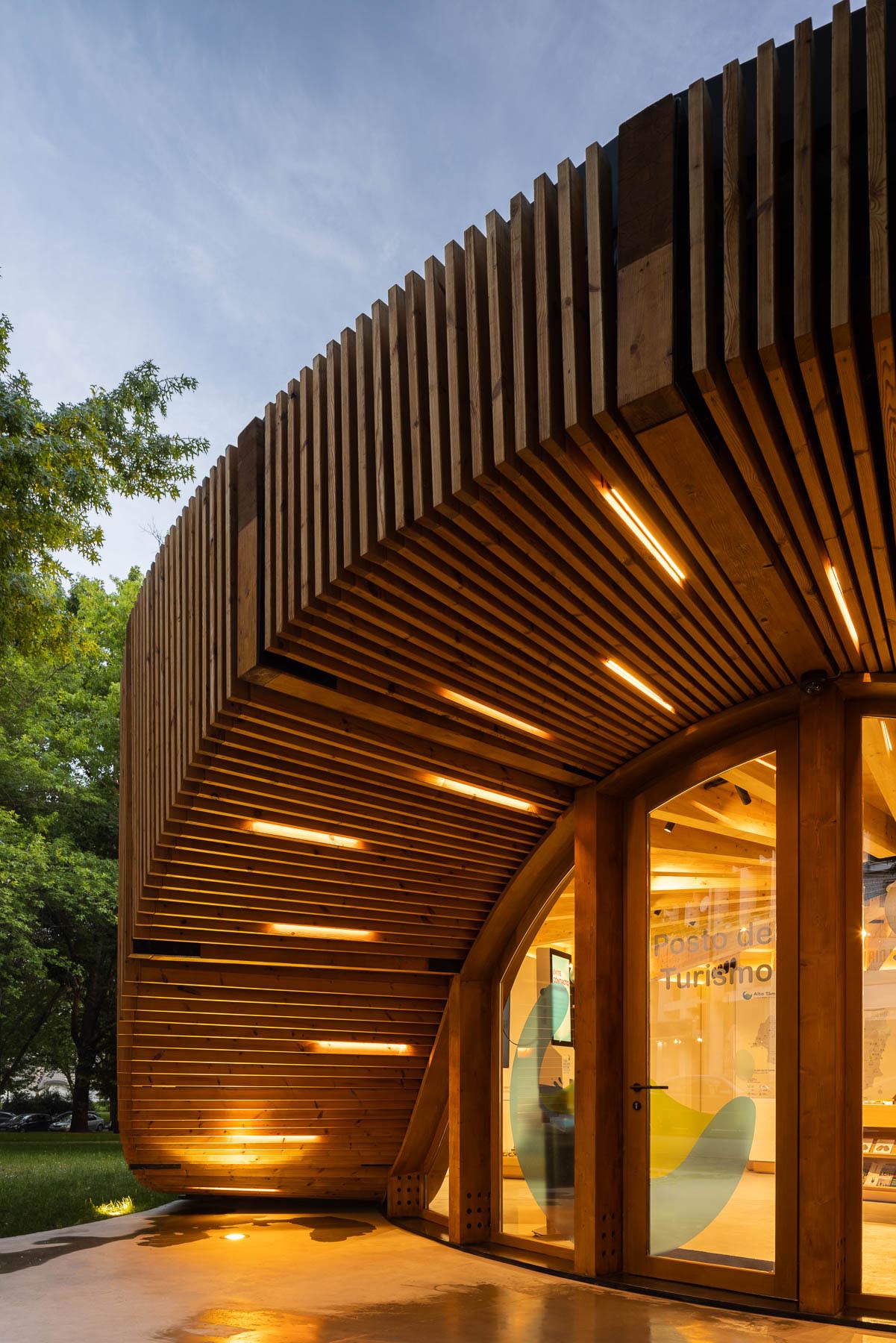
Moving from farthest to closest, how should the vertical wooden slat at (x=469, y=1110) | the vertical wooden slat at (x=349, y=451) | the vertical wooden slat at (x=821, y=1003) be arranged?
the vertical wooden slat at (x=469, y=1110)
the vertical wooden slat at (x=821, y=1003)
the vertical wooden slat at (x=349, y=451)

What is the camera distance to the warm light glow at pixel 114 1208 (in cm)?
1045

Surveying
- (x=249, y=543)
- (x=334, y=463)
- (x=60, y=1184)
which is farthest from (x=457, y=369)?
(x=60, y=1184)

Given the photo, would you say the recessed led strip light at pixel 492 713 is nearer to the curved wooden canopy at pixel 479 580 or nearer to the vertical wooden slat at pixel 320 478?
the curved wooden canopy at pixel 479 580

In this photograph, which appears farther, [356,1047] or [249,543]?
[356,1047]

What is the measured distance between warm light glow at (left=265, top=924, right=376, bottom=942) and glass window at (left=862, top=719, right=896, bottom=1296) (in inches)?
127

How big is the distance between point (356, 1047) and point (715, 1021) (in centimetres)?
289

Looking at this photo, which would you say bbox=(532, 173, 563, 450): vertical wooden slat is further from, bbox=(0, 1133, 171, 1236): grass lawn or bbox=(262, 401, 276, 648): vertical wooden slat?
bbox=(0, 1133, 171, 1236): grass lawn

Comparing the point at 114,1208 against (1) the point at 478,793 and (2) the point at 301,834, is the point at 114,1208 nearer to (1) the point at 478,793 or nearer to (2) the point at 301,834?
(2) the point at 301,834

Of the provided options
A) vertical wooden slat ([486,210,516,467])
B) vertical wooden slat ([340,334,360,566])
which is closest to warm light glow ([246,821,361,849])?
vertical wooden slat ([340,334,360,566])

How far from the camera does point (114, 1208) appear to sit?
10633 millimetres

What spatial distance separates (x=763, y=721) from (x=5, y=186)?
59.7 meters

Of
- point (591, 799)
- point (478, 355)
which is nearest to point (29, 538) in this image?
point (591, 799)

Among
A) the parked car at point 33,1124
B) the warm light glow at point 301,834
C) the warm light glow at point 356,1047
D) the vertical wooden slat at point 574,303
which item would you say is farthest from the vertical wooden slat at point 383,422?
the parked car at point 33,1124

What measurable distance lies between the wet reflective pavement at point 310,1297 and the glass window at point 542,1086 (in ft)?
1.46
